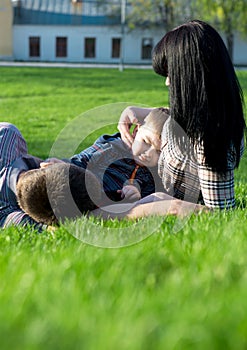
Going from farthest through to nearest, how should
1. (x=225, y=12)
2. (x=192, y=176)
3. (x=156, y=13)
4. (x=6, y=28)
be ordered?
(x=6, y=28), (x=156, y=13), (x=225, y=12), (x=192, y=176)

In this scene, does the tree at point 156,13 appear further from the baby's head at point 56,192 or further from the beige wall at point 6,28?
the baby's head at point 56,192

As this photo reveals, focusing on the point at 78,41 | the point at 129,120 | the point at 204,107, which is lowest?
the point at 78,41

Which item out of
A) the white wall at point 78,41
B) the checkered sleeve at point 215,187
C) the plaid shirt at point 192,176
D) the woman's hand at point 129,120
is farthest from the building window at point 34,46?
the checkered sleeve at point 215,187

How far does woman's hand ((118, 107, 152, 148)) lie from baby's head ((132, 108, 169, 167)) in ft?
0.42

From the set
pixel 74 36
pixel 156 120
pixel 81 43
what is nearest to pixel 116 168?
pixel 156 120

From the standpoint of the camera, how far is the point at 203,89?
3.76 metres

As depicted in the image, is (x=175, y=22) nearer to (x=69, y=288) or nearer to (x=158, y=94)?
(x=158, y=94)

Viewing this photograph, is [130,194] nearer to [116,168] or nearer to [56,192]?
[116,168]

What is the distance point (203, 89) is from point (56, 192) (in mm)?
1011

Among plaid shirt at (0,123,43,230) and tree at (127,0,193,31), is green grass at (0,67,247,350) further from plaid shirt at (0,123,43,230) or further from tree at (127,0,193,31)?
tree at (127,0,193,31)

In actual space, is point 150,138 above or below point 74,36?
above

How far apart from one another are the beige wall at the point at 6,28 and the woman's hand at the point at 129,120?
171ft

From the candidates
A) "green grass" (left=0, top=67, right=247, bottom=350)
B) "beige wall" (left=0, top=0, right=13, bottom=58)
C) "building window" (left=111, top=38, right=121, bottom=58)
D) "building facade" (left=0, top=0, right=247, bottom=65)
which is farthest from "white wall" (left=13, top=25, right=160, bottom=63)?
"green grass" (left=0, top=67, right=247, bottom=350)

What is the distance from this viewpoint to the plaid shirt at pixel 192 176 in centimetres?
393
